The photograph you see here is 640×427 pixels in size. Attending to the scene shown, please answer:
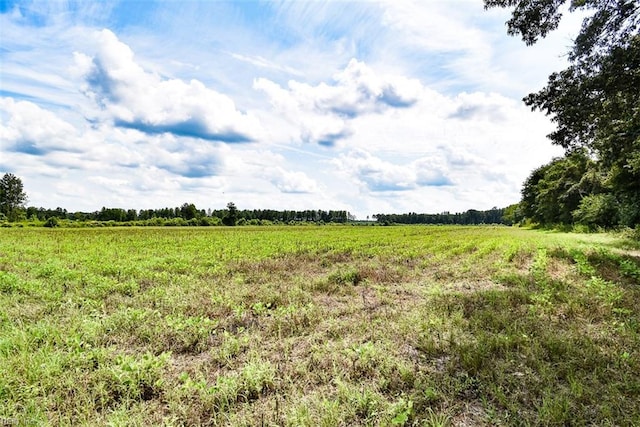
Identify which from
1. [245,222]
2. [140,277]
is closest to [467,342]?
[140,277]

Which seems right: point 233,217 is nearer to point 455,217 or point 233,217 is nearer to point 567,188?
point 567,188

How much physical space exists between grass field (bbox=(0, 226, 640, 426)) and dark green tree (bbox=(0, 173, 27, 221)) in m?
108

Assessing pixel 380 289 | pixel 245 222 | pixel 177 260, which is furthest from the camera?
pixel 245 222

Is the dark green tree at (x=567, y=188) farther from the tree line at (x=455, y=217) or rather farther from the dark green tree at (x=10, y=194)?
the dark green tree at (x=10, y=194)

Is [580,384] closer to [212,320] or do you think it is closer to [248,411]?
[248,411]

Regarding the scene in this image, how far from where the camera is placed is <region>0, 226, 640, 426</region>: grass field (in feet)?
11.7

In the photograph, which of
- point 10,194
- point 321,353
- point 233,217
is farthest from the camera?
point 233,217

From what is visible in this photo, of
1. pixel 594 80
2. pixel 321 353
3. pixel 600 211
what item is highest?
pixel 594 80

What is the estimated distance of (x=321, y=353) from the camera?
16.3 ft

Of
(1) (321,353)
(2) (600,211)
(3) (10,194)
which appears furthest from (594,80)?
(3) (10,194)

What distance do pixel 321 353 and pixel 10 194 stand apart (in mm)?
120688

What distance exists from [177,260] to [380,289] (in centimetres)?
927

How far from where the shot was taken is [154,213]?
123500 millimetres

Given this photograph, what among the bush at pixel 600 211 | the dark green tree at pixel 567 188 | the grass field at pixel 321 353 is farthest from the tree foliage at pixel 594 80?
the dark green tree at pixel 567 188
